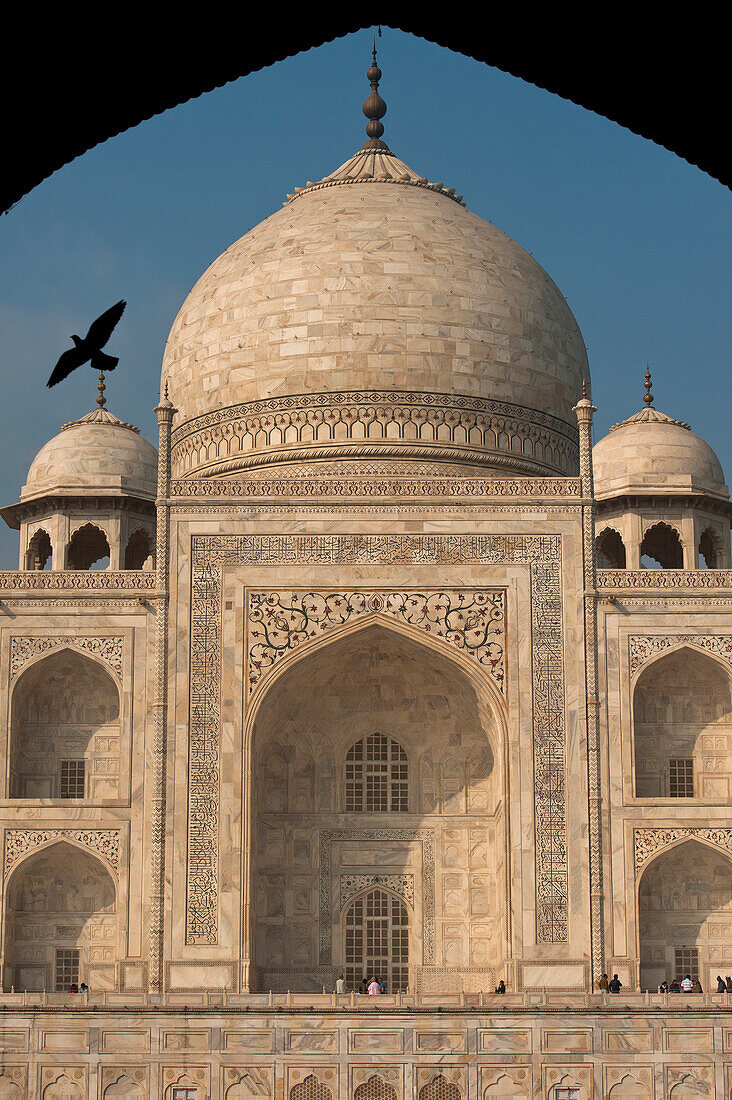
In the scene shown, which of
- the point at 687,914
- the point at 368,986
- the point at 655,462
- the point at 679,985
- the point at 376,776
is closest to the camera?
the point at 679,985

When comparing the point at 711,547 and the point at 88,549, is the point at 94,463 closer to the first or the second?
the point at 88,549

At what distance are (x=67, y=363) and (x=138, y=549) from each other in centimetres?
1910

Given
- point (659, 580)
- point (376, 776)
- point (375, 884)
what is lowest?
point (375, 884)

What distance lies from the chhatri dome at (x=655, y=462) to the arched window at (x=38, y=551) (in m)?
7.03

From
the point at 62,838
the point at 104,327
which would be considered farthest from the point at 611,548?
the point at 104,327

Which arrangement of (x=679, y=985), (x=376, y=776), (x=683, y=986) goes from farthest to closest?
(x=376, y=776)
(x=679, y=985)
(x=683, y=986)

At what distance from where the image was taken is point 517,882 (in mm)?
17609

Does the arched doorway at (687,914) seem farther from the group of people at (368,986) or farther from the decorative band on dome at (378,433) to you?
the decorative band on dome at (378,433)

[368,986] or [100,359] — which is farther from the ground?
[100,359]

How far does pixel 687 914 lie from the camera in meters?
18.3

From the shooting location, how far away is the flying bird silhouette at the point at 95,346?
310 cm

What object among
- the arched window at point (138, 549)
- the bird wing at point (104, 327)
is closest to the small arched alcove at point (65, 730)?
the arched window at point (138, 549)

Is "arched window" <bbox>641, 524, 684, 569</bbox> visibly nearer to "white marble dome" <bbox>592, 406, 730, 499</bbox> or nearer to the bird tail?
"white marble dome" <bbox>592, 406, 730, 499</bbox>

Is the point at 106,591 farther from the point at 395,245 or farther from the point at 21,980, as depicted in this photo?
the point at 395,245
